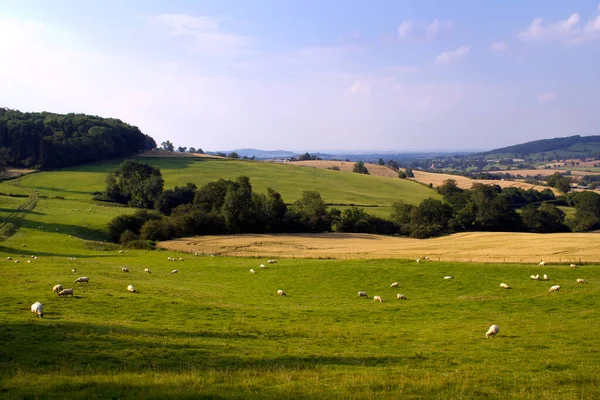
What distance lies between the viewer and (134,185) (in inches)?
3789

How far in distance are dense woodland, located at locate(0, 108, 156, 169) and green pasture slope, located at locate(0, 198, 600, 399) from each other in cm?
10048

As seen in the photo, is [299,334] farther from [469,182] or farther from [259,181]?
[469,182]

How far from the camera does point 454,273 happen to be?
1421 inches

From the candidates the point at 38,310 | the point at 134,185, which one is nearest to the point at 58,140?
the point at 134,185

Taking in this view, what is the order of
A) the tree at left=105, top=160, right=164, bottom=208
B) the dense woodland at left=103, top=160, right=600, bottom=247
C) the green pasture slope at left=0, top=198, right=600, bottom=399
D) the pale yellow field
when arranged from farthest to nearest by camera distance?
the tree at left=105, top=160, right=164, bottom=208
the dense woodland at left=103, top=160, right=600, bottom=247
the pale yellow field
the green pasture slope at left=0, top=198, right=600, bottom=399

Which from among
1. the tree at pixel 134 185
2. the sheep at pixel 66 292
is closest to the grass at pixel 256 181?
the tree at pixel 134 185

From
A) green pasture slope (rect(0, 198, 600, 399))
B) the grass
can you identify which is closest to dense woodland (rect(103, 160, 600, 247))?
the grass

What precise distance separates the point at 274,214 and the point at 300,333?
58147 millimetres

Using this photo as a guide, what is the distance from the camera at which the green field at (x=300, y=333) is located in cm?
1203

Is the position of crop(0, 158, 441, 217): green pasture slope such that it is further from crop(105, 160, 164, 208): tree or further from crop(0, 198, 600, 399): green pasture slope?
crop(0, 198, 600, 399): green pasture slope

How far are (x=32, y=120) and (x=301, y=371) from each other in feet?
494

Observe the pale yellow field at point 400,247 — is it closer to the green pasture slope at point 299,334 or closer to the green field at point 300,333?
the green field at point 300,333

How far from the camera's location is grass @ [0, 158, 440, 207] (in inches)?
4061

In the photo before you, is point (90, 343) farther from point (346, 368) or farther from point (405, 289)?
point (405, 289)
